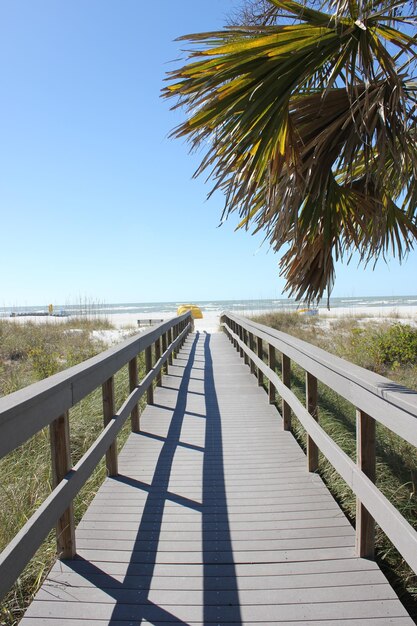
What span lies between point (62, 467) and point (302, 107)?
339 cm

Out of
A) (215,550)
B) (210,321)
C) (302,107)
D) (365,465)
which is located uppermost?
(302,107)

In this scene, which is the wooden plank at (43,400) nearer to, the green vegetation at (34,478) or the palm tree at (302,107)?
the green vegetation at (34,478)

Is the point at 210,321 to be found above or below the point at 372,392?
below

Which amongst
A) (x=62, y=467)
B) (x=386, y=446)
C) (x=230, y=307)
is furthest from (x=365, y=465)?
(x=230, y=307)

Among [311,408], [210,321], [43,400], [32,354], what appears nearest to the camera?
[43,400]

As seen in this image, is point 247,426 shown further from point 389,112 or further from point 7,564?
point 7,564

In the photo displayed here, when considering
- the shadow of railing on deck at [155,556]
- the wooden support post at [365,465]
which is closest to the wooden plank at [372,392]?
the wooden support post at [365,465]

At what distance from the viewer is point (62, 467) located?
2500 mm

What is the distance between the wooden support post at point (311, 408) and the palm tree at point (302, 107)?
131cm

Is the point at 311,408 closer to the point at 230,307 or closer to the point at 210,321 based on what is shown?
the point at 210,321

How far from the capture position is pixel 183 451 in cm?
454

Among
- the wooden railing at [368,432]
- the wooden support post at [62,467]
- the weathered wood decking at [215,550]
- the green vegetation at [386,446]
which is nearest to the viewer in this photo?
the wooden railing at [368,432]

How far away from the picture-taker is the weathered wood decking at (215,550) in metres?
2.20

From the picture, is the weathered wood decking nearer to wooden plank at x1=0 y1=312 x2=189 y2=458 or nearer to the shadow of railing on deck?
the shadow of railing on deck
